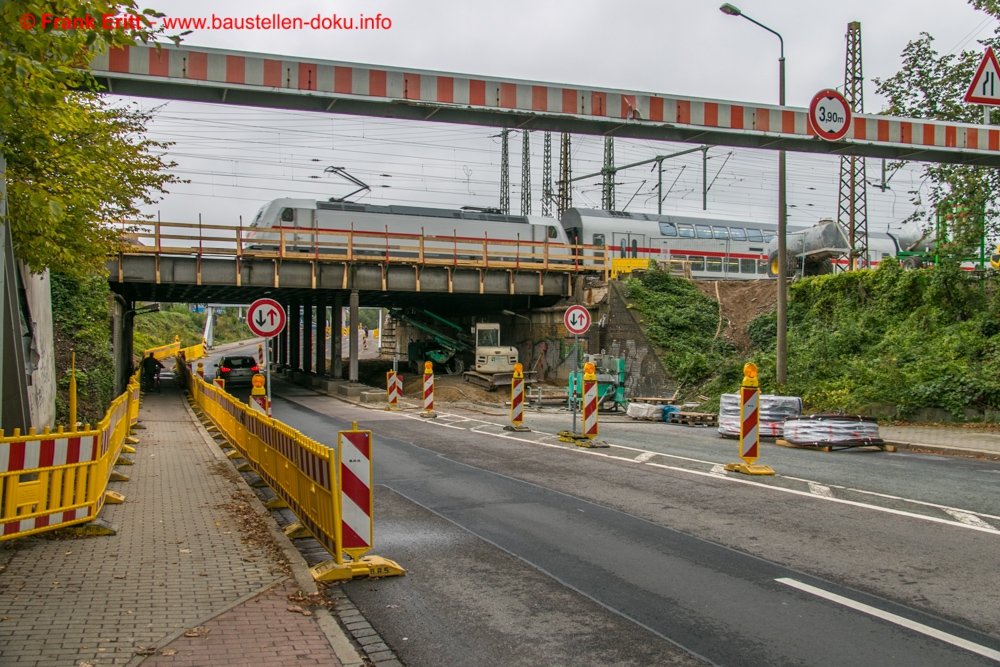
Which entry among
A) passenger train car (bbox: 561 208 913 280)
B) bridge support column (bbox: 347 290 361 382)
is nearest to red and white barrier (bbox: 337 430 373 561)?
bridge support column (bbox: 347 290 361 382)

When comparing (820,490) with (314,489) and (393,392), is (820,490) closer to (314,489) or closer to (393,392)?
(314,489)

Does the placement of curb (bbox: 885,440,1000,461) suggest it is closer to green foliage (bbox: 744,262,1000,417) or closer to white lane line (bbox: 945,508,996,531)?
green foliage (bbox: 744,262,1000,417)

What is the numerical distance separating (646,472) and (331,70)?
26.3 feet

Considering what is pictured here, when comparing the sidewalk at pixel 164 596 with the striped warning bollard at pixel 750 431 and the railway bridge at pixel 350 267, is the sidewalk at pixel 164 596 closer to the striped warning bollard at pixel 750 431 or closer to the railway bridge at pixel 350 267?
the striped warning bollard at pixel 750 431

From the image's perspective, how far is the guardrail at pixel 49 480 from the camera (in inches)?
275

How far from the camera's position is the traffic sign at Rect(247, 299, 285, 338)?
13.6 m

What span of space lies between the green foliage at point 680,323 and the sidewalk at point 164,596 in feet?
69.2

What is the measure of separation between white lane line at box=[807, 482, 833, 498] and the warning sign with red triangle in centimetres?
708

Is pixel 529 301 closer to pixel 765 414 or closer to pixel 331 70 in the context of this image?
pixel 765 414

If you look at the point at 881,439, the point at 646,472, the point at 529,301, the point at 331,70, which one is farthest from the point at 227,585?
the point at 529,301

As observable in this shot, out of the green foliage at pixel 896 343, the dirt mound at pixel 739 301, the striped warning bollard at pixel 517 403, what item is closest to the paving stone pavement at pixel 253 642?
the striped warning bollard at pixel 517 403

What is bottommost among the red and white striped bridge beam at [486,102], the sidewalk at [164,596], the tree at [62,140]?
the sidewalk at [164,596]

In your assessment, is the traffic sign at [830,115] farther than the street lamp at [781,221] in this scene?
No

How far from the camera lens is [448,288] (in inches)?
1409
